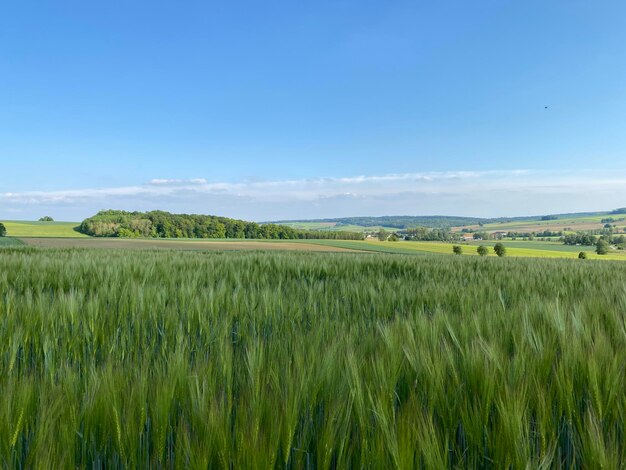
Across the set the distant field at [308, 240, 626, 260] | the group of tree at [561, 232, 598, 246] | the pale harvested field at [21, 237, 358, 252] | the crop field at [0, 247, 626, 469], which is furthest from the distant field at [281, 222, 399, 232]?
the crop field at [0, 247, 626, 469]

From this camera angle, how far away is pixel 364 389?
3.12ft

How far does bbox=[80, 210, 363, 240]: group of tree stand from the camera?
2669 inches

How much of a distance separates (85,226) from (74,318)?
253 ft

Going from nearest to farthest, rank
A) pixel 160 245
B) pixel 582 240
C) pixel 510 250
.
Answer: pixel 160 245
pixel 510 250
pixel 582 240

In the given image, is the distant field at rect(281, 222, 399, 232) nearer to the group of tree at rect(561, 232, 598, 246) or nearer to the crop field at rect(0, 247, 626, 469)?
the group of tree at rect(561, 232, 598, 246)

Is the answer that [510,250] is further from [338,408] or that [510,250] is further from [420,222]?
[420,222]

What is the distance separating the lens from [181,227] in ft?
255

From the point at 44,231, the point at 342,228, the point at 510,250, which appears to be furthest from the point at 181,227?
the point at 342,228

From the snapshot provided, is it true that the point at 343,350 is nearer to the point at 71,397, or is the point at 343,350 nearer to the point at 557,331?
the point at 71,397

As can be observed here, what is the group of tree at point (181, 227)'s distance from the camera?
222ft

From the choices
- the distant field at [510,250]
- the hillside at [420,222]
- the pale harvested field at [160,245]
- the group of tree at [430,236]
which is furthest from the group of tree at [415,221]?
the pale harvested field at [160,245]

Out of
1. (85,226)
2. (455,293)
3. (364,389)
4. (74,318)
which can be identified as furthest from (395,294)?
(85,226)

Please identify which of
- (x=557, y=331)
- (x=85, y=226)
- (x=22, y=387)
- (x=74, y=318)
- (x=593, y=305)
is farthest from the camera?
(x=85, y=226)

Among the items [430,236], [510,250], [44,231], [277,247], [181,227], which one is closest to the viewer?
[277,247]
